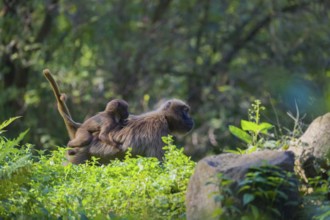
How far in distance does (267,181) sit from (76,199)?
1775mm

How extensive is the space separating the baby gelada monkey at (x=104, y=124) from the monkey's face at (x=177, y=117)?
0.58 m

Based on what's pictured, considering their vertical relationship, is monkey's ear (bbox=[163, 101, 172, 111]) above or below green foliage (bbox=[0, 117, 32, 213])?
below

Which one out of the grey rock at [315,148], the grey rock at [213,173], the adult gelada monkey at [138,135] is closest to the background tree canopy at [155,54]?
the adult gelada monkey at [138,135]

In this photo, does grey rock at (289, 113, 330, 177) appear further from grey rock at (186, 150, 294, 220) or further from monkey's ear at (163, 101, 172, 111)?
monkey's ear at (163, 101, 172, 111)

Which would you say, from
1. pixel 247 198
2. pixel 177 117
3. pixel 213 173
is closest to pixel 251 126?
pixel 213 173

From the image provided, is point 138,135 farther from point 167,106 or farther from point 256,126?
point 256,126

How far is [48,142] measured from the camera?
69.4 feet

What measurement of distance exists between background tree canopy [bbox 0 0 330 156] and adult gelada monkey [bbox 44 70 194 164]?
8294 mm

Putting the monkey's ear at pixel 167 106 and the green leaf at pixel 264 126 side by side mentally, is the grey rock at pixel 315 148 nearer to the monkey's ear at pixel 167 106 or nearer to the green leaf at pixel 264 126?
the green leaf at pixel 264 126

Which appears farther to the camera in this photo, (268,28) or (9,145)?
(268,28)

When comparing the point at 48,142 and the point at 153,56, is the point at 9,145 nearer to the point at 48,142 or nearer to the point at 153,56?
the point at 48,142

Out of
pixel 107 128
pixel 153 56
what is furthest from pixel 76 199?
pixel 153 56

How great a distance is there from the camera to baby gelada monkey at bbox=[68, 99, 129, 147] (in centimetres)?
1164

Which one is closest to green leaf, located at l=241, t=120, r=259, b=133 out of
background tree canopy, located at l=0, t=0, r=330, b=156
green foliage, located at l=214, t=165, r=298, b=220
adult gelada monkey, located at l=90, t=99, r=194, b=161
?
green foliage, located at l=214, t=165, r=298, b=220
